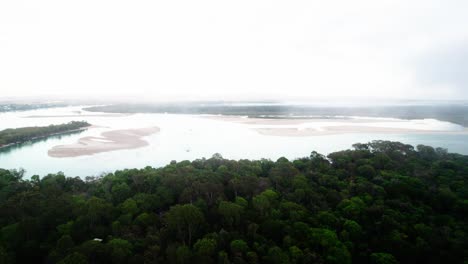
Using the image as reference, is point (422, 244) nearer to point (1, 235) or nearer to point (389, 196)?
point (389, 196)

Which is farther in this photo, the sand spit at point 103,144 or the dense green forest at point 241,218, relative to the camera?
the sand spit at point 103,144

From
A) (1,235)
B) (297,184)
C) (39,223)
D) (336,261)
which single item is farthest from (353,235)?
(1,235)

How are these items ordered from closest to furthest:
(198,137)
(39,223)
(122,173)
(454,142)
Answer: (39,223)
(122,173)
(454,142)
(198,137)

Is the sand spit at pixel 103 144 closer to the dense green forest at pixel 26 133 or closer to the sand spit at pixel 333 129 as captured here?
the dense green forest at pixel 26 133

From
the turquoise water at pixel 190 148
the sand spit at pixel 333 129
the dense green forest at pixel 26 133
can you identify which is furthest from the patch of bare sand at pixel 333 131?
the dense green forest at pixel 26 133

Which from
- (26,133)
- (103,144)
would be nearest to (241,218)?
(103,144)

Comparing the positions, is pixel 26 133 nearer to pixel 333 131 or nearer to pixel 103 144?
pixel 103 144

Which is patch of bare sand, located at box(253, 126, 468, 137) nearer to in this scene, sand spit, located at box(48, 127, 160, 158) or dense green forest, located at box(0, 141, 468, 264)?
sand spit, located at box(48, 127, 160, 158)
